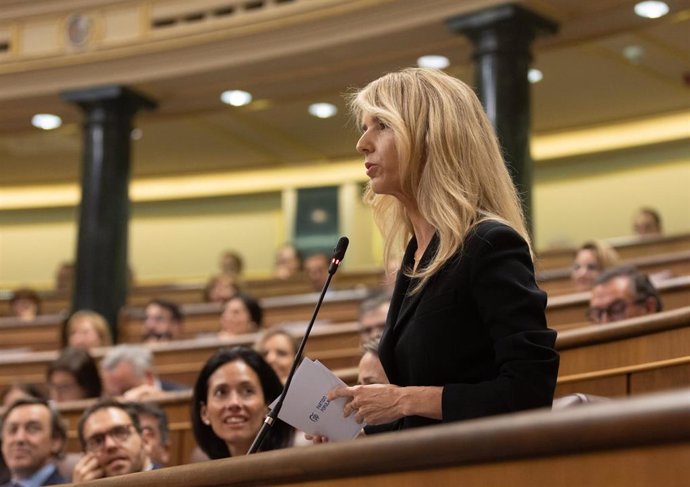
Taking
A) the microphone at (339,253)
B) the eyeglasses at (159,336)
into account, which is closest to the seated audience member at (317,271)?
the eyeglasses at (159,336)

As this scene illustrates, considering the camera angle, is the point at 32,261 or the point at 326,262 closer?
the point at 326,262

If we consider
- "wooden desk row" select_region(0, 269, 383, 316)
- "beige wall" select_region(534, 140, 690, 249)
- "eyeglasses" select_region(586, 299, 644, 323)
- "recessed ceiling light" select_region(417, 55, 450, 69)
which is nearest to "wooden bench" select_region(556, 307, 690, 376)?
"eyeglasses" select_region(586, 299, 644, 323)

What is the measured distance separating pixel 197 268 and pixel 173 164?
1.00 meters

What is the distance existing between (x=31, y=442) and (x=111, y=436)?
41 cm

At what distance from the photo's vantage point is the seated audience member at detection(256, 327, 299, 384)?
3.54 m

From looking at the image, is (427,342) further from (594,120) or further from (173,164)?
(173,164)

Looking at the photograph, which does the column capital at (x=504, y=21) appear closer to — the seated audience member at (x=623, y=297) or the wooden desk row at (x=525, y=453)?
→ the seated audience member at (x=623, y=297)

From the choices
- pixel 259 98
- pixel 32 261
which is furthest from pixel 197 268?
pixel 259 98

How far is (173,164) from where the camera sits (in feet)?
30.2

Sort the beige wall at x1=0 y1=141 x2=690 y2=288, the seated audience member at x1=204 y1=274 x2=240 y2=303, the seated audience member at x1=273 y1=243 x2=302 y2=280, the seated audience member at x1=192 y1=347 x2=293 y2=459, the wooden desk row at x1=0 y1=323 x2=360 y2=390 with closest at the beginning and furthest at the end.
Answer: the seated audience member at x1=192 y1=347 x2=293 y2=459
the wooden desk row at x1=0 y1=323 x2=360 y2=390
the seated audience member at x1=204 y1=274 x2=240 y2=303
the seated audience member at x1=273 y1=243 x2=302 y2=280
the beige wall at x1=0 y1=141 x2=690 y2=288

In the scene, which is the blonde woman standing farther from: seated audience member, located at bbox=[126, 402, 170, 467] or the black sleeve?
seated audience member, located at bbox=[126, 402, 170, 467]

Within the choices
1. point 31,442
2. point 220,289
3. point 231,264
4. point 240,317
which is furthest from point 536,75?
point 31,442

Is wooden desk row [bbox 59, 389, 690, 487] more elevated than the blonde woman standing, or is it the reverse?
the blonde woman standing

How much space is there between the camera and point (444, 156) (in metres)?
1.50
